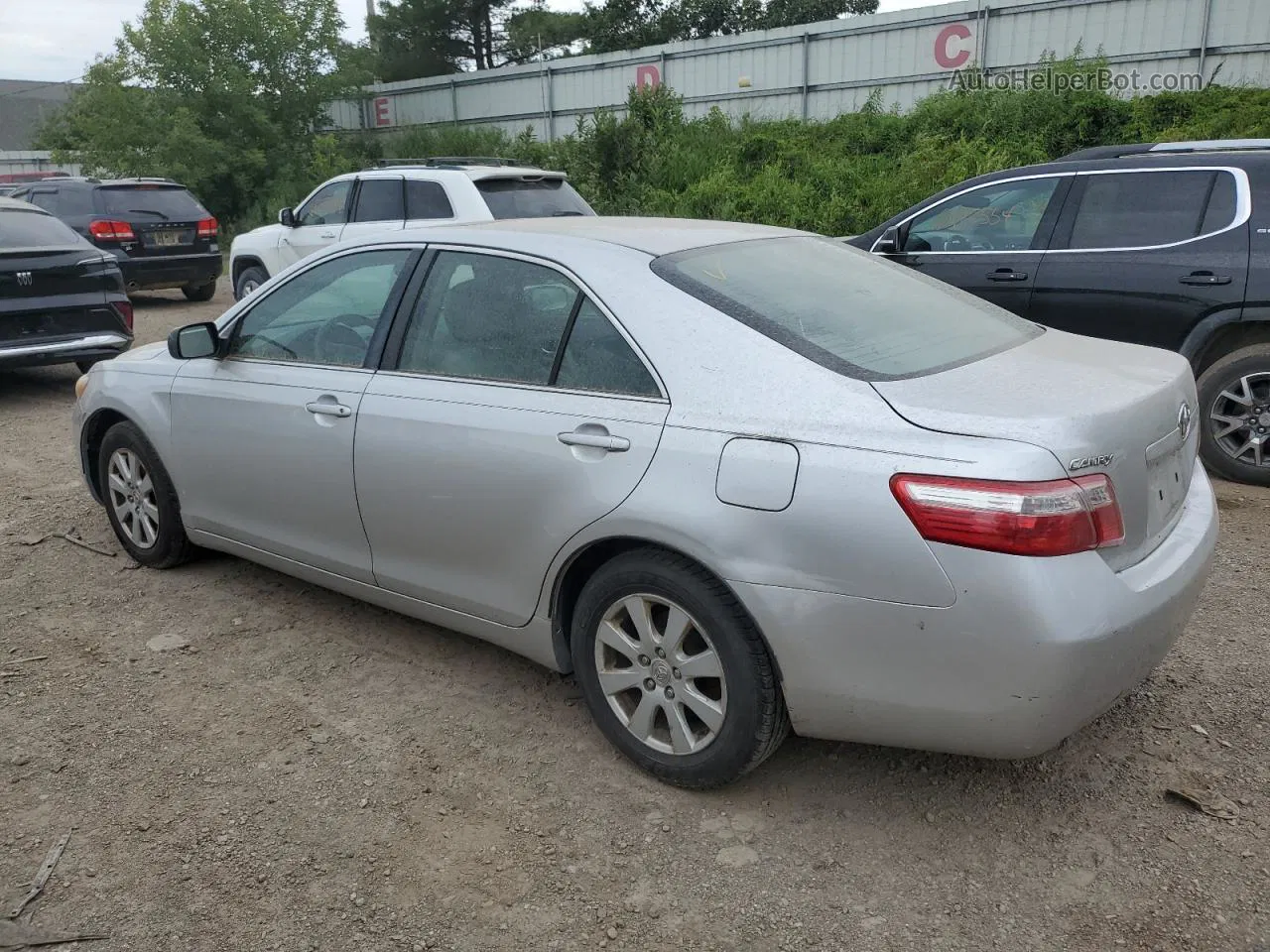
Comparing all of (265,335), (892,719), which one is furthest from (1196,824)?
(265,335)

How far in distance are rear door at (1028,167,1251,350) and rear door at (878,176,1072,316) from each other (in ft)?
0.33

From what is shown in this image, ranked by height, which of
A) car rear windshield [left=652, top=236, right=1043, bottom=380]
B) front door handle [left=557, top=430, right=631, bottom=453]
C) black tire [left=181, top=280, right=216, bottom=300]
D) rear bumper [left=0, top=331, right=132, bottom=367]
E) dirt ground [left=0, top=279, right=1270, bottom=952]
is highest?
car rear windshield [left=652, top=236, right=1043, bottom=380]

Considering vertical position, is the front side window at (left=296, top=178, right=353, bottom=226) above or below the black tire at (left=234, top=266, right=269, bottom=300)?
above

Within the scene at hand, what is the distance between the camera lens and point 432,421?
11.3 feet

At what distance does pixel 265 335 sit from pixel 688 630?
2300mm

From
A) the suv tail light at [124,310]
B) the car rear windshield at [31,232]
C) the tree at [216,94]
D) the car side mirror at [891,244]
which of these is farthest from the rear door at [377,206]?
the tree at [216,94]

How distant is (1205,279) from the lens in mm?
5766

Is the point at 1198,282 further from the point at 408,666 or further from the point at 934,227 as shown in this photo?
the point at 408,666

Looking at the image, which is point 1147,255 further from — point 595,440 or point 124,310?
point 124,310

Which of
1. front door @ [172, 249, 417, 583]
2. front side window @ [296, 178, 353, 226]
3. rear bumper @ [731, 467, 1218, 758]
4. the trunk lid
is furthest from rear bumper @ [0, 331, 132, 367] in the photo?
the trunk lid

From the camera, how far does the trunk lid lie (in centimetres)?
254

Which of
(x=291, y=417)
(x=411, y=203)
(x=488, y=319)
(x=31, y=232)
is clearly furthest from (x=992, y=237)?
(x=31, y=232)

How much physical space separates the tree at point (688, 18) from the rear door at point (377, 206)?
26649 mm

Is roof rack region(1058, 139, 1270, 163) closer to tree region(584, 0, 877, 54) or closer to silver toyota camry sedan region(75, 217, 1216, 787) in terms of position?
silver toyota camry sedan region(75, 217, 1216, 787)
